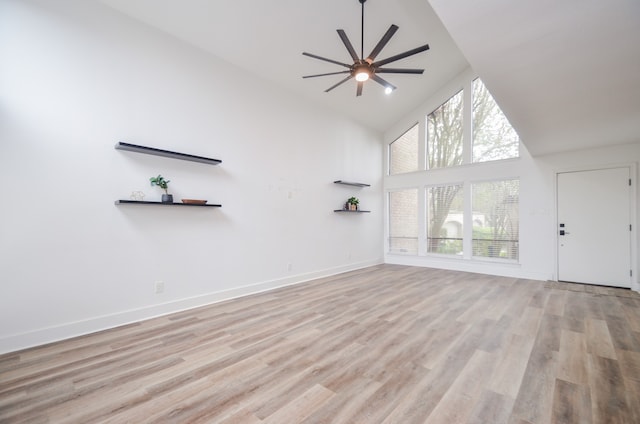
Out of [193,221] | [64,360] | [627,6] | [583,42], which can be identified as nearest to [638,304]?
[583,42]

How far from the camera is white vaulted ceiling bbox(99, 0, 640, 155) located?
6.07 ft

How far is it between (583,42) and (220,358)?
376 cm

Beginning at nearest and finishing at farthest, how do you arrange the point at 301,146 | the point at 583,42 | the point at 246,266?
the point at 583,42 < the point at 246,266 < the point at 301,146

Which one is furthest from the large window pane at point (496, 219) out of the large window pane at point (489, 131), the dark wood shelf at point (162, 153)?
the dark wood shelf at point (162, 153)

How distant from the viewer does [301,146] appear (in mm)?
5176

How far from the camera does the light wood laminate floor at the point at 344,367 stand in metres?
1.66

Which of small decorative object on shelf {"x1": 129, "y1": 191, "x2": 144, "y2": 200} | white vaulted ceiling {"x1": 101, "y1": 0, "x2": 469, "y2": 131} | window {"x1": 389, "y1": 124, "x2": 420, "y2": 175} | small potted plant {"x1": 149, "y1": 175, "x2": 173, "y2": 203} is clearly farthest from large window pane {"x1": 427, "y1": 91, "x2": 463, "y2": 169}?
small decorative object on shelf {"x1": 129, "y1": 191, "x2": 144, "y2": 200}

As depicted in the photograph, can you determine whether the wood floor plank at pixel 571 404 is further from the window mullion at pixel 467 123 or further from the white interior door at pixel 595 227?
the window mullion at pixel 467 123

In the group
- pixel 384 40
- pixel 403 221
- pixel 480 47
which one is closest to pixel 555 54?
pixel 480 47

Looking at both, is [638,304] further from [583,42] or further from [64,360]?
[64,360]

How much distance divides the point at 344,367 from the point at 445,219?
208 inches

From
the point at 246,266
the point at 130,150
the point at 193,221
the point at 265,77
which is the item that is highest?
the point at 265,77

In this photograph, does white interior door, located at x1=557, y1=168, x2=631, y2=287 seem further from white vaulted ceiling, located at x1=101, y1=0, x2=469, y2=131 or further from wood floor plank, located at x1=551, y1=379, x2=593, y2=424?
wood floor plank, located at x1=551, y1=379, x2=593, y2=424

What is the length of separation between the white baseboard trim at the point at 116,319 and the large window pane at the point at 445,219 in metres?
3.94
